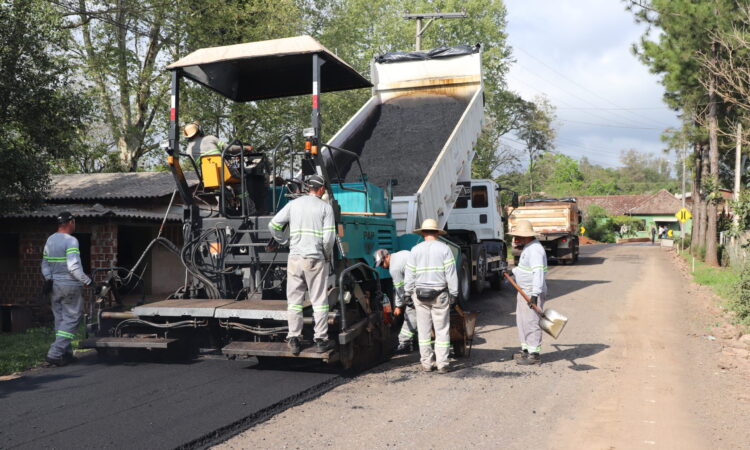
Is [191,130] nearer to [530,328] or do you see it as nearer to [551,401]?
[530,328]

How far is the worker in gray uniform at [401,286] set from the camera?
23.2 feet

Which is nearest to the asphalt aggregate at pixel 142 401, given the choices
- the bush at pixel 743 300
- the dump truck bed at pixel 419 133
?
the dump truck bed at pixel 419 133

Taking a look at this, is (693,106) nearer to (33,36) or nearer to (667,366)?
(667,366)

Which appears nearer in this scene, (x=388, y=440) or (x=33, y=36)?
(x=388, y=440)

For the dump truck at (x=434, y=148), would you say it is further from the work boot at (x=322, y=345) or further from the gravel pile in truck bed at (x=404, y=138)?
the work boot at (x=322, y=345)

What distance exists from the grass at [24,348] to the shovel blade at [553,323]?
5410 mm

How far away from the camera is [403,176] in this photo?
961cm

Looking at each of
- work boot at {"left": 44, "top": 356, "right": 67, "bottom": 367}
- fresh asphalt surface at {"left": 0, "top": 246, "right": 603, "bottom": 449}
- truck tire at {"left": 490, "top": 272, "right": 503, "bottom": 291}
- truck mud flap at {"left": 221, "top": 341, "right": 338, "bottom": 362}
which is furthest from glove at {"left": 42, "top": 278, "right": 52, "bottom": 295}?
truck tire at {"left": 490, "top": 272, "right": 503, "bottom": 291}

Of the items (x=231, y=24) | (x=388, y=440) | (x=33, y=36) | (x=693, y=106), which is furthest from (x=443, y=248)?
(x=693, y=106)

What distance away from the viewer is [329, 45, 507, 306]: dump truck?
373 inches

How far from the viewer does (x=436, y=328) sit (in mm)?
6367

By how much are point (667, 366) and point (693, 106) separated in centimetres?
1699

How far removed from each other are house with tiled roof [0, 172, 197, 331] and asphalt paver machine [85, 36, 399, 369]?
2674mm

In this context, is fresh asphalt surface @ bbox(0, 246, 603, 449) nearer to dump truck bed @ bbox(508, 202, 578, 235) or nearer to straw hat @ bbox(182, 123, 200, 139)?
straw hat @ bbox(182, 123, 200, 139)
